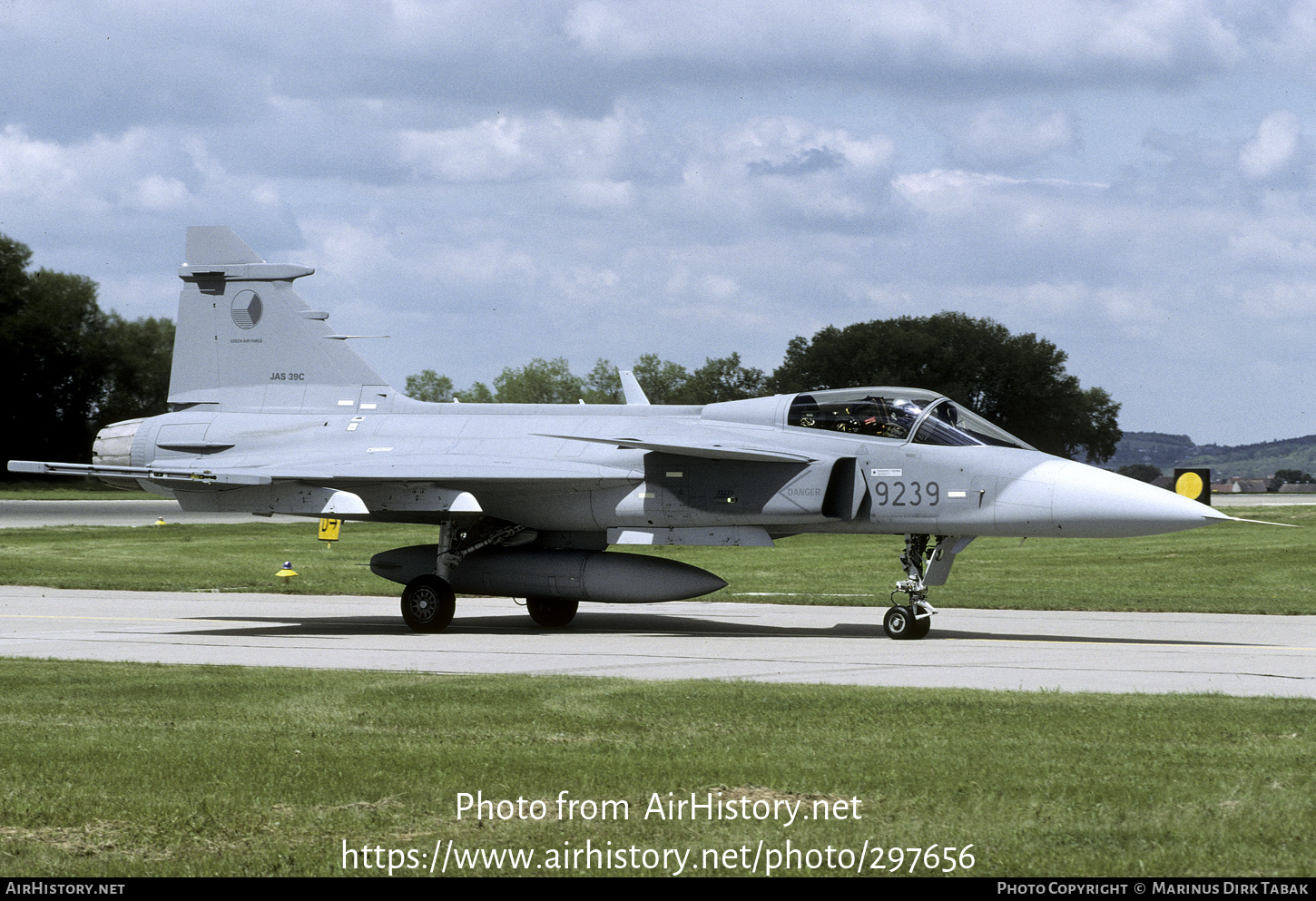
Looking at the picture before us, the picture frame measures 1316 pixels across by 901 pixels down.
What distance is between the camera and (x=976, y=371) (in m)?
83.1

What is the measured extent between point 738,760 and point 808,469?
8.62m

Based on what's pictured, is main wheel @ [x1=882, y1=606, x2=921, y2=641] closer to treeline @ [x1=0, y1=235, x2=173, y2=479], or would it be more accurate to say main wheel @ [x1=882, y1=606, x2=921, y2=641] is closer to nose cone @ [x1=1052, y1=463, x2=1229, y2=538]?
nose cone @ [x1=1052, y1=463, x2=1229, y2=538]

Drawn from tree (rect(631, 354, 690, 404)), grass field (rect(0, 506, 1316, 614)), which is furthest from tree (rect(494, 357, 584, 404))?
grass field (rect(0, 506, 1316, 614))

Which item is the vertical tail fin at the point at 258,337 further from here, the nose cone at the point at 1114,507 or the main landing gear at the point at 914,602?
the nose cone at the point at 1114,507

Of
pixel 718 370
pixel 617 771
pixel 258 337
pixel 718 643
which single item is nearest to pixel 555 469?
pixel 718 643

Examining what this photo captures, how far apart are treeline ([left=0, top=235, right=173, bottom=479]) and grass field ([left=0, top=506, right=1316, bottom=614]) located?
3683 centimetres

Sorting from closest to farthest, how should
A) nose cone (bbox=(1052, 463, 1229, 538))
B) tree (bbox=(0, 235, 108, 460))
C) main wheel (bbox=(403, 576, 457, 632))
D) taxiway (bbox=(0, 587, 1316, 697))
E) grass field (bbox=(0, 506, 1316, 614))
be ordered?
taxiway (bbox=(0, 587, 1316, 697)) → nose cone (bbox=(1052, 463, 1229, 538)) → main wheel (bbox=(403, 576, 457, 632)) → grass field (bbox=(0, 506, 1316, 614)) → tree (bbox=(0, 235, 108, 460))

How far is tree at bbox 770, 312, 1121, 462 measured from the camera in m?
82.6

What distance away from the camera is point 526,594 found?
1755cm

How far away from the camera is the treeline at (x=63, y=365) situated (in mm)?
73188

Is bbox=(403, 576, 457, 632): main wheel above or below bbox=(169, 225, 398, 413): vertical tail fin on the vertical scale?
below

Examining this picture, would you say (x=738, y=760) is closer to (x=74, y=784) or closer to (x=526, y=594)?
(x=74, y=784)
